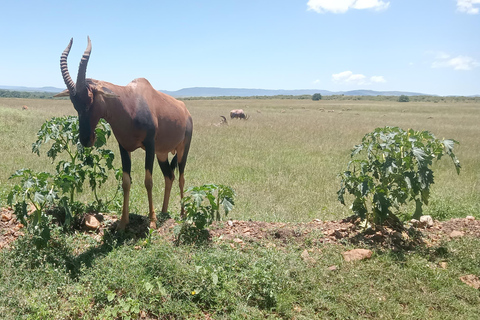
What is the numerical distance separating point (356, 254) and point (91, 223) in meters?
3.61

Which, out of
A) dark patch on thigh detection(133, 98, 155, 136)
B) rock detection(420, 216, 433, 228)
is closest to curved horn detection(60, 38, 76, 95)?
dark patch on thigh detection(133, 98, 155, 136)

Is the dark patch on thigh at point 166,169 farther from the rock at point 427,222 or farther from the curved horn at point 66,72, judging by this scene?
the rock at point 427,222

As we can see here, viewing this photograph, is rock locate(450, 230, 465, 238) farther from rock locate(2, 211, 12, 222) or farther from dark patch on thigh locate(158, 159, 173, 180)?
rock locate(2, 211, 12, 222)

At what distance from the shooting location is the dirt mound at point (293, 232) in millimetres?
4766

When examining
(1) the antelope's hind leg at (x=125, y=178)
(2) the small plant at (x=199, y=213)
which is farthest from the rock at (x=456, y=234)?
(1) the antelope's hind leg at (x=125, y=178)

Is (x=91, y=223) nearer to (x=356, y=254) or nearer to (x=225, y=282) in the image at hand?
(x=225, y=282)

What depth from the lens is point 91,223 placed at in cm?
496

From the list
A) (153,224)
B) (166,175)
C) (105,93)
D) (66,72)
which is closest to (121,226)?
(153,224)

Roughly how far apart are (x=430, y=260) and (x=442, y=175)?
22.3ft

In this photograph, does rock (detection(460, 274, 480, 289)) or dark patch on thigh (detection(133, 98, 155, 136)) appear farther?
dark patch on thigh (detection(133, 98, 155, 136))

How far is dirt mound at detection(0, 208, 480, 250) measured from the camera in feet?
15.6

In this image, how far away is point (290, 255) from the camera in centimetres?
429

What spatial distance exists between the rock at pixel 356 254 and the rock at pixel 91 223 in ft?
11.2

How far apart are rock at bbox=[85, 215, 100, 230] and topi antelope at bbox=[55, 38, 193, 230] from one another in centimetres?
36
